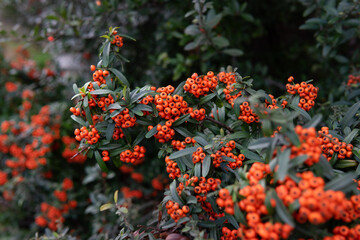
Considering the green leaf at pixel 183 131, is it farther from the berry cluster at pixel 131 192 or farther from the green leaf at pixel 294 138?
the berry cluster at pixel 131 192

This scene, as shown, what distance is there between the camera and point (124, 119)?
191cm

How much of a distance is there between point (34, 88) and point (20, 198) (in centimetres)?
197

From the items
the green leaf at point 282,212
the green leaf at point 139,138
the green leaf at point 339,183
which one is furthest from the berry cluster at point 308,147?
the green leaf at point 139,138

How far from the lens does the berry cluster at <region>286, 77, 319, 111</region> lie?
202 cm

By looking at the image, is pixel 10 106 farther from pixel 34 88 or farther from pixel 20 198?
pixel 20 198

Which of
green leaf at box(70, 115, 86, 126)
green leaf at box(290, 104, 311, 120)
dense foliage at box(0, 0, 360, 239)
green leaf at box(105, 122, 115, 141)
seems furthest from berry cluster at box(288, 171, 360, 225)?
green leaf at box(70, 115, 86, 126)

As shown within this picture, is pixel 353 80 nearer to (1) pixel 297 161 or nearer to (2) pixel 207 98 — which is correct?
(2) pixel 207 98

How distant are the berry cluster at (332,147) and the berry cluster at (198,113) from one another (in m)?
0.81

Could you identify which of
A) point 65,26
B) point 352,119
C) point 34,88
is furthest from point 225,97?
point 34,88

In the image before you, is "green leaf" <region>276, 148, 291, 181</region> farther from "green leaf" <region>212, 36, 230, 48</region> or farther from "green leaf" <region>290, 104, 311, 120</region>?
"green leaf" <region>212, 36, 230, 48</region>

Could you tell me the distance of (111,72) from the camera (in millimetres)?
2197

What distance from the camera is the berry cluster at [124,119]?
1886 millimetres

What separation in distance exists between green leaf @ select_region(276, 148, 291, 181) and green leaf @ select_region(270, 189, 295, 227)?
10 cm

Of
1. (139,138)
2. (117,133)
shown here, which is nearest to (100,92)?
(117,133)
